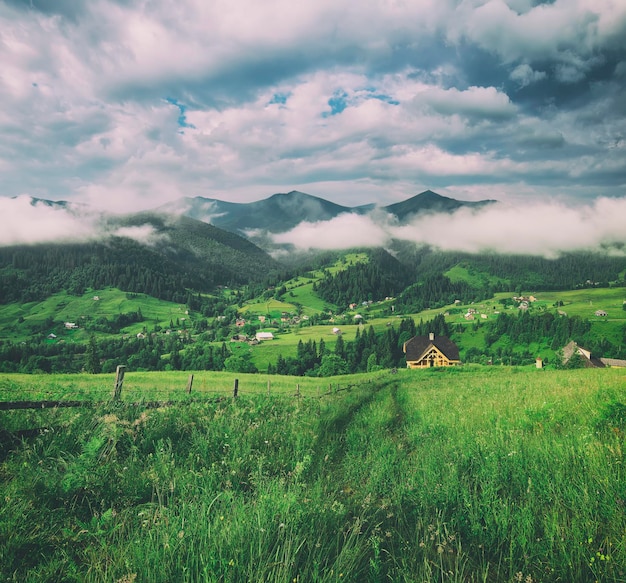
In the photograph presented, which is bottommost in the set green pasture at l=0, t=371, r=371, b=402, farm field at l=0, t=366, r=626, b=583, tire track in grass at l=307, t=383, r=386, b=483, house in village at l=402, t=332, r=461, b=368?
house in village at l=402, t=332, r=461, b=368

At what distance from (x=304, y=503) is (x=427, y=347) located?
386 feet

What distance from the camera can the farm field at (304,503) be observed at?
3.30 m

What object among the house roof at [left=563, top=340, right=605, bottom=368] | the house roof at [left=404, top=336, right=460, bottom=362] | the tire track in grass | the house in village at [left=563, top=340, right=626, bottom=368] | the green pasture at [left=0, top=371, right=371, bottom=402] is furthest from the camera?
the house roof at [left=404, top=336, right=460, bottom=362]

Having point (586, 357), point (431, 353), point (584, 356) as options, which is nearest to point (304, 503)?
point (584, 356)

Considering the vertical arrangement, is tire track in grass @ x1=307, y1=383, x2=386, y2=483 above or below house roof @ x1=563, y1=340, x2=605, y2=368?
above

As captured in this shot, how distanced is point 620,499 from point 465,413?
7.30m

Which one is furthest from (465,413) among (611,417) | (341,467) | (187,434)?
(187,434)

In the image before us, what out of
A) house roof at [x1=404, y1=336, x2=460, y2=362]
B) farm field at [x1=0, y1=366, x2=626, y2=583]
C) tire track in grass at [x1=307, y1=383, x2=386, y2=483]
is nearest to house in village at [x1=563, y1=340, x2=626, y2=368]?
house roof at [x1=404, y1=336, x2=460, y2=362]

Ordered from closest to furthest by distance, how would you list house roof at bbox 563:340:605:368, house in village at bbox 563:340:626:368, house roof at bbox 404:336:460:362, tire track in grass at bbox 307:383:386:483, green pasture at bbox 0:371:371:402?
tire track in grass at bbox 307:383:386:483 < green pasture at bbox 0:371:371:402 < house roof at bbox 563:340:605:368 < house in village at bbox 563:340:626:368 < house roof at bbox 404:336:460:362

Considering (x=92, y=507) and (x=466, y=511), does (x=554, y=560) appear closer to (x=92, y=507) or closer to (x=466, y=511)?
(x=466, y=511)

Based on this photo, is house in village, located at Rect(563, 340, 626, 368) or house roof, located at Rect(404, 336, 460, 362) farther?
house roof, located at Rect(404, 336, 460, 362)

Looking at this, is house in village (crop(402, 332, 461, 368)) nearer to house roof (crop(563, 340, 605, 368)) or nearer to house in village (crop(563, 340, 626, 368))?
house roof (crop(563, 340, 605, 368))

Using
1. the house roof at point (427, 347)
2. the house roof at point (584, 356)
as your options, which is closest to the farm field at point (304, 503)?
the house roof at point (584, 356)

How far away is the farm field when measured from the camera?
3.30m
